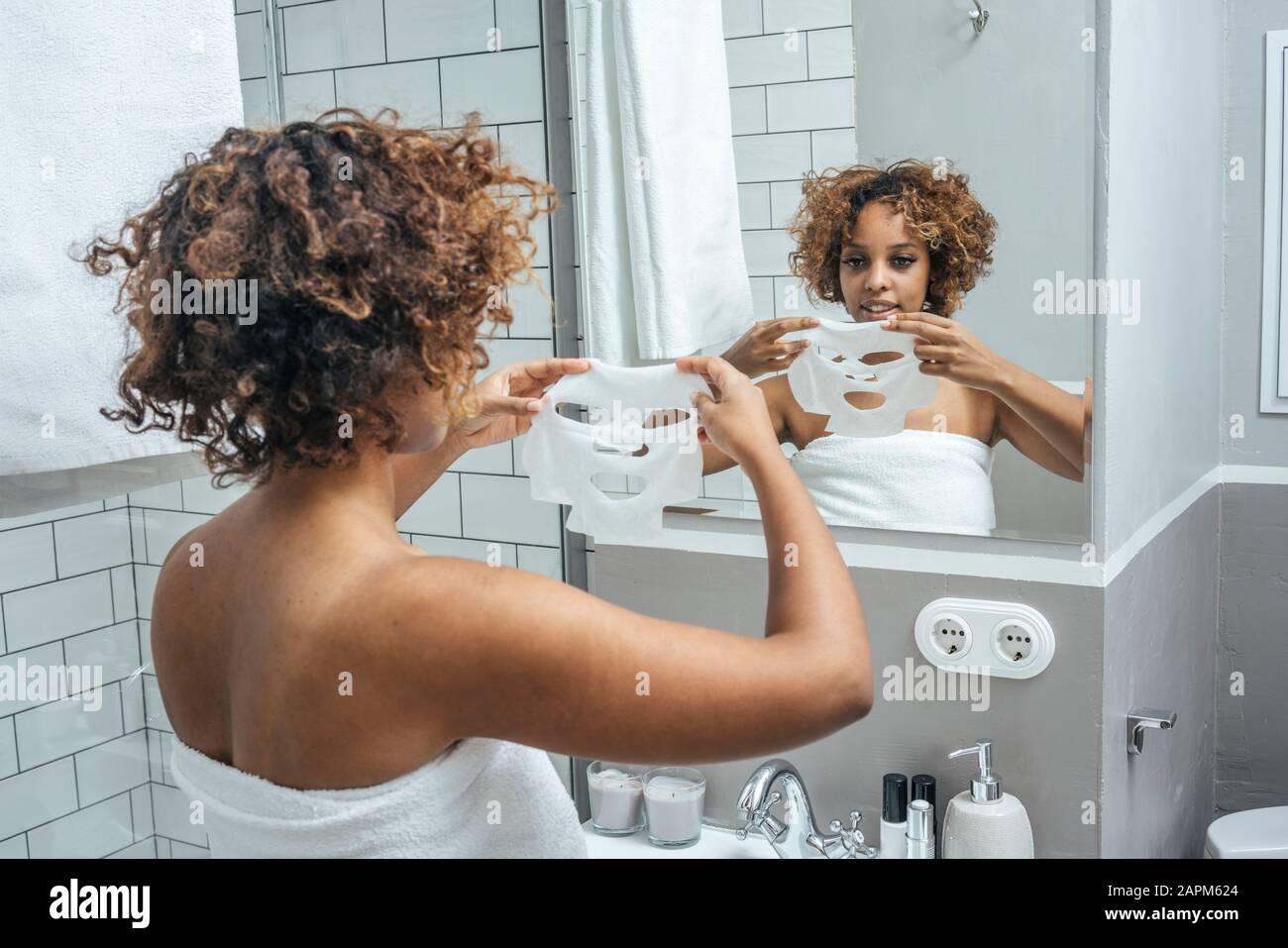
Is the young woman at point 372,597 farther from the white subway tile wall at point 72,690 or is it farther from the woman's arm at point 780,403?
the woman's arm at point 780,403

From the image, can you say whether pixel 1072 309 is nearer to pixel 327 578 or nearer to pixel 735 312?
pixel 735 312

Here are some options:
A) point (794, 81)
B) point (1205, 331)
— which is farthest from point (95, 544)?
point (1205, 331)

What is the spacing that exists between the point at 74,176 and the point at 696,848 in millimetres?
1043

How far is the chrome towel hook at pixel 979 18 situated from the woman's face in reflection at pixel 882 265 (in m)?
0.22

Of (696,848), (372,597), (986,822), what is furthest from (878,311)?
(372,597)

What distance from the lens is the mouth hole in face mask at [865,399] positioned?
4.46ft

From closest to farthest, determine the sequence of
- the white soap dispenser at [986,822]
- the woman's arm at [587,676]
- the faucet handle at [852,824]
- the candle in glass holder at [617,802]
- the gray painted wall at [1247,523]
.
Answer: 1. the woman's arm at [587,676]
2. the white soap dispenser at [986,822]
3. the faucet handle at [852,824]
4. the candle in glass holder at [617,802]
5. the gray painted wall at [1247,523]

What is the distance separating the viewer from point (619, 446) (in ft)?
4.26

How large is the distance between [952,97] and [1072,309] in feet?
0.92

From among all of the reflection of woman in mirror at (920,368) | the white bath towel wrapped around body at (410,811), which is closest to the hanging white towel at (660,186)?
the reflection of woman in mirror at (920,368)

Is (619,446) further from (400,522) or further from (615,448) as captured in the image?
(400,522)
